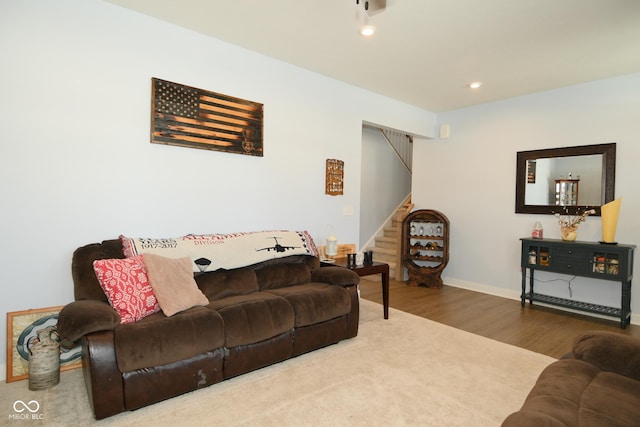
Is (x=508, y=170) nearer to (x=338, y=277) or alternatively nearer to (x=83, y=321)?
(x=338, y=277)

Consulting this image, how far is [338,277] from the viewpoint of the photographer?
301 cm

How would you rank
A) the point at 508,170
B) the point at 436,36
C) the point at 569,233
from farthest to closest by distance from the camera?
the point at 508,170
the point at 569,233
the point at 436,36

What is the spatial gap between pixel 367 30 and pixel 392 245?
399cm

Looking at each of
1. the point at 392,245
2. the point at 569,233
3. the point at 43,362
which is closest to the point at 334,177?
the point at 392,245

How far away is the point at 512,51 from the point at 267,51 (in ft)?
7.53

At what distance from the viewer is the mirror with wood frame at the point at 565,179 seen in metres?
3.92

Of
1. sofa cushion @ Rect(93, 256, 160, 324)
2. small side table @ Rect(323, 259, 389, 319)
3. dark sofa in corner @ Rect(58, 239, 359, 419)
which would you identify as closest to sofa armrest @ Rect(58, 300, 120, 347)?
dark sofa in corner @ Rect(58, 239, 359, 419)

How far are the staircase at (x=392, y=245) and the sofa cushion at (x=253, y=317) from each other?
330cm

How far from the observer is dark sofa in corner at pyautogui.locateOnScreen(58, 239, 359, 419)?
1846 millimetres

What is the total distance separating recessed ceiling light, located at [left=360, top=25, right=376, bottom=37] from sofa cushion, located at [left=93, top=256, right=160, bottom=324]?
2480 millimetres

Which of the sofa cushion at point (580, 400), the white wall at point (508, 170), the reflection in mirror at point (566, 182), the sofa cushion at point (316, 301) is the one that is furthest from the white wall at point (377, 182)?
the sofa cushion at point (580, 400)

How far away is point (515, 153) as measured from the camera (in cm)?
465

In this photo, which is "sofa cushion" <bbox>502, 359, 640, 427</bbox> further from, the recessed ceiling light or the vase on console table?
the vase on console table

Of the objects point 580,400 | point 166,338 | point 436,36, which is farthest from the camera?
point 436,36
